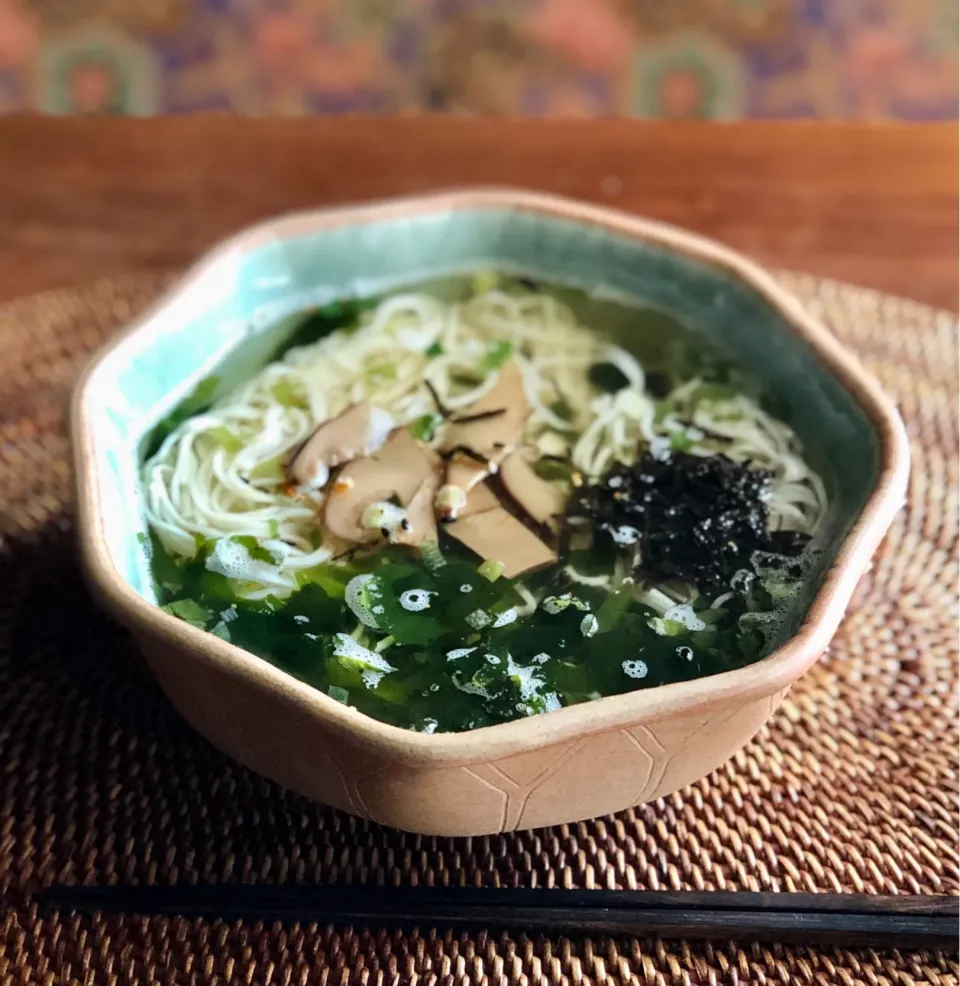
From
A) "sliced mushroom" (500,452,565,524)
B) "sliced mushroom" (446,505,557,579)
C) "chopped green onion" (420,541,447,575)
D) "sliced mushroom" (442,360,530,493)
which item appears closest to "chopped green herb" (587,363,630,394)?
"sliced mushroom" (442,360,530,493)

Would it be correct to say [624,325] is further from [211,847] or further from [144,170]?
[144,170]

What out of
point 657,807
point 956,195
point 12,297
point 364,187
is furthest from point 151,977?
point 956,195

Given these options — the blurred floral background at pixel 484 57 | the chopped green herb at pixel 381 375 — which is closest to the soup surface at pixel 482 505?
the chopped green herb at pixel 381 375

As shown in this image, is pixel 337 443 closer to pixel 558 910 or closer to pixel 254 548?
pixel 254 548

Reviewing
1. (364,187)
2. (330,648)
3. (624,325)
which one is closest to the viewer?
(330,648)

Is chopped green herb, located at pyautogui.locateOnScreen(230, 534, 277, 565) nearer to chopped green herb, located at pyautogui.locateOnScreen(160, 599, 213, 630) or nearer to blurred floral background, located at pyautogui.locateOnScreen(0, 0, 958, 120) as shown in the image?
chopped green herb, located at pyautogui.locateOnScreen(160, 599, 213, 630)

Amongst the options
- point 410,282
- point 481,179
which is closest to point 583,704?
point 410,282
